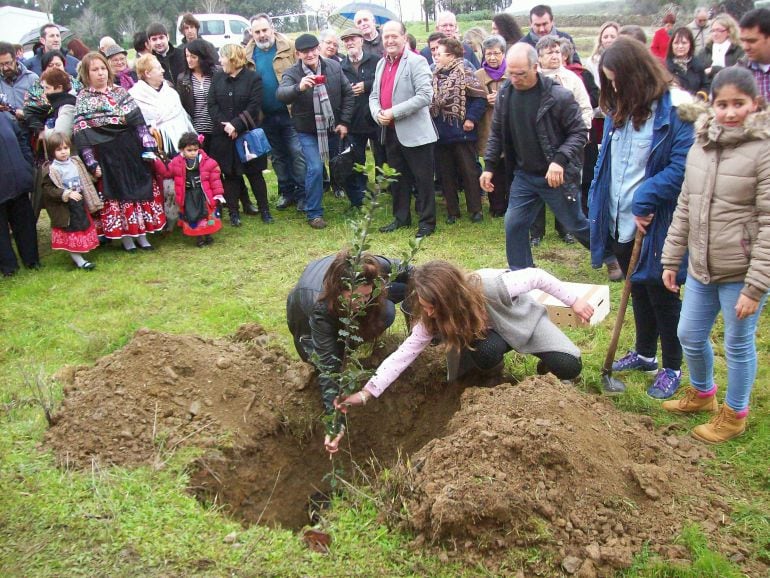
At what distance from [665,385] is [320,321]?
7.26 ft

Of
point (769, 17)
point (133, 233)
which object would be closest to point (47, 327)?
point (133, 233)

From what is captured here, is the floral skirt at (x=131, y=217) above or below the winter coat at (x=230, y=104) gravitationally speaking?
below

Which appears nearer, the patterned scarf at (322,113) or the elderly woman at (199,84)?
the patterned scarf at (322,113)

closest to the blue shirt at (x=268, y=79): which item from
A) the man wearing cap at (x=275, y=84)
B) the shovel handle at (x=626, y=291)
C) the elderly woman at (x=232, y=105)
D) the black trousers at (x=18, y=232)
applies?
the man wearing cap at (x=275, y=84)

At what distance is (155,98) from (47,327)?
315 cm

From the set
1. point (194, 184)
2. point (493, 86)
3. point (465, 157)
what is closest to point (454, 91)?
point (493, 86)

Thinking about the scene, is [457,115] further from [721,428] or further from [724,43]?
[721,428]

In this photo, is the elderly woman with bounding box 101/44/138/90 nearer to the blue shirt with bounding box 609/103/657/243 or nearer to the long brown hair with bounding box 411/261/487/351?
the long brown hair with bounding box 411/261/487/351

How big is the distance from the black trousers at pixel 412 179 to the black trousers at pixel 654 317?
342 cm

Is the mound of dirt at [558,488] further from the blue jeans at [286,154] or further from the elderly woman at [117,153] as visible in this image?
the blue jeans at [286,154]

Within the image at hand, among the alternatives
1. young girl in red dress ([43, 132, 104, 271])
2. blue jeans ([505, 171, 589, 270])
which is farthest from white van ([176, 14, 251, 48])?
blue jeans ([505, 171, 589, 270])

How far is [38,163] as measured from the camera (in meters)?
7.68

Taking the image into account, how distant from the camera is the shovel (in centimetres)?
422

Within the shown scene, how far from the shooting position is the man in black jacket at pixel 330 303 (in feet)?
12.3
